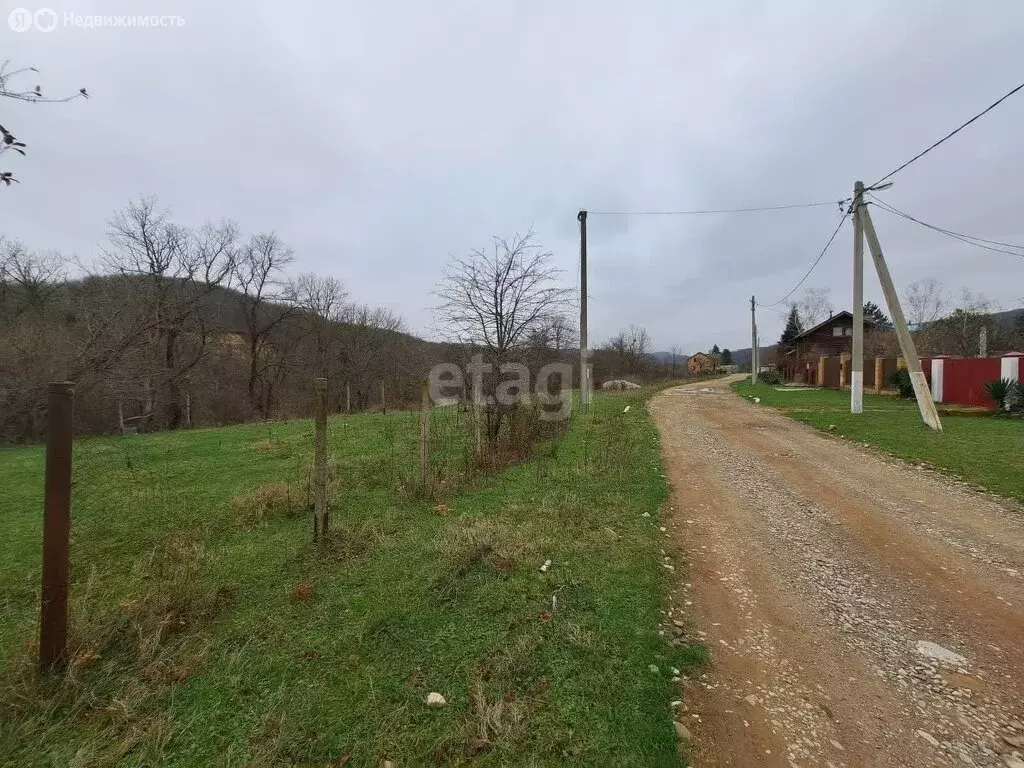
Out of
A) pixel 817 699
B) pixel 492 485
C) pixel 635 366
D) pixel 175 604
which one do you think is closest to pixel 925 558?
pixel 817 699

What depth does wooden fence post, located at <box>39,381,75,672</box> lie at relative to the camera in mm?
2117

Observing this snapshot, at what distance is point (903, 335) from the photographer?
34.6 ft

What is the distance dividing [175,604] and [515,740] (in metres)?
2.53

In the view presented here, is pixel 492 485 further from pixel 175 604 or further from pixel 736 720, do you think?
pixel 736 720

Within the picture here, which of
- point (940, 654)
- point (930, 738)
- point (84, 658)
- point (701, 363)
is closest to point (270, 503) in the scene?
point (84, 658)

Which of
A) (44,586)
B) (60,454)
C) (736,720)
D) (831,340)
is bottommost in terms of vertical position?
(736,720)

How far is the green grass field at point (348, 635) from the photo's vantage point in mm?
1966

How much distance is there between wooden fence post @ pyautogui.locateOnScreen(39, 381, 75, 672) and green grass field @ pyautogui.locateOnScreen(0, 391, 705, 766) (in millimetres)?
203

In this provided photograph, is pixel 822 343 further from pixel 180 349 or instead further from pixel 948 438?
pixel 180 349

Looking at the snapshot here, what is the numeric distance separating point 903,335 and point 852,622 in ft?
35.8

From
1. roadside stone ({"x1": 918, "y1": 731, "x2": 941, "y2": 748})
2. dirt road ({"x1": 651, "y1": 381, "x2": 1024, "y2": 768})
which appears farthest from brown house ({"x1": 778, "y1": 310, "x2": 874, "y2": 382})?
roadside stone ({"x1": 918, "y1": 731, "x2": 941, "y2": 748})

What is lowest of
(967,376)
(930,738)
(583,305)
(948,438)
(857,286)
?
(930,738)

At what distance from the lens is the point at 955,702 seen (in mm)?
2193

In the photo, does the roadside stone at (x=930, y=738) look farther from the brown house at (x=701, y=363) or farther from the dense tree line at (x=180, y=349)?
the brown house at (x=701, y=363)
